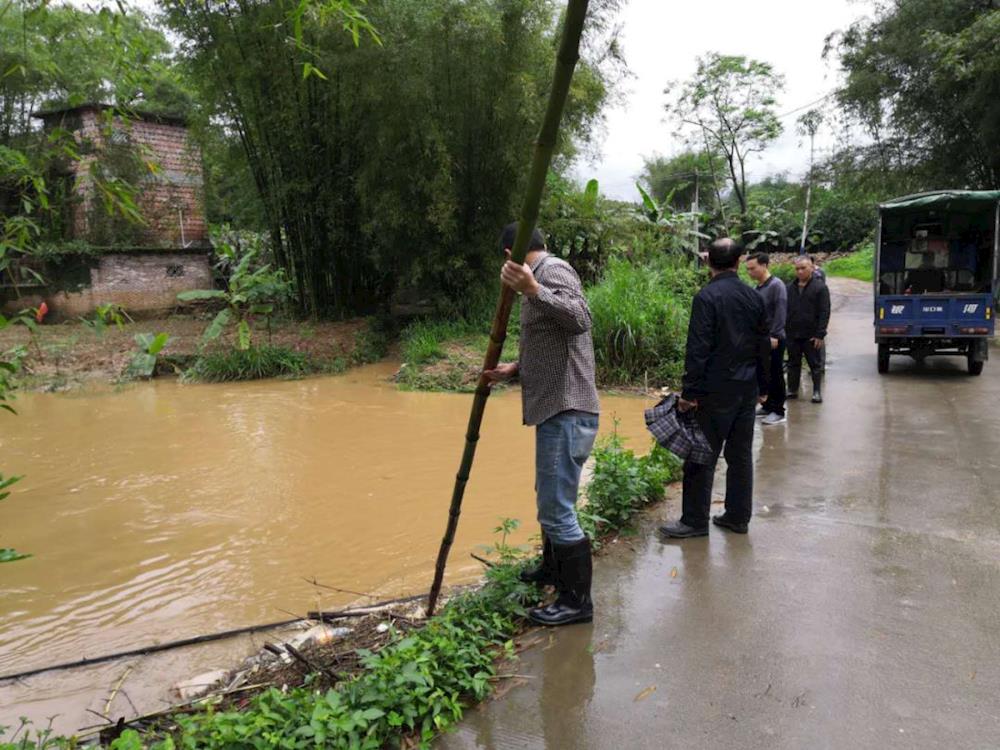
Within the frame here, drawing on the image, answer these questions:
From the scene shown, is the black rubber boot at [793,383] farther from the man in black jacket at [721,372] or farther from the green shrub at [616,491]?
the man in black jacket at [721,372]

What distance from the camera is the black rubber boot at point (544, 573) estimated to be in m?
3.41

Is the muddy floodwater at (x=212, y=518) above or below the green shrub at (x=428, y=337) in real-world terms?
below

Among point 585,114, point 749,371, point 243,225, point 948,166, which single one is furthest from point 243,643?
point 948,166

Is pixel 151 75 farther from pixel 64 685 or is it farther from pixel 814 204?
pixel 814 204

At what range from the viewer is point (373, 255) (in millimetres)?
13578

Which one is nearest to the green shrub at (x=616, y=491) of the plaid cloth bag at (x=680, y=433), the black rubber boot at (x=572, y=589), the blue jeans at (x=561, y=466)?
the plaid cloth bag at (x=680, y=433)

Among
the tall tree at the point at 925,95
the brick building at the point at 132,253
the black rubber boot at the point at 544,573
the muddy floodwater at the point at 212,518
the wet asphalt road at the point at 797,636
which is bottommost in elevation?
the muddy floodwater at the point at 212,518

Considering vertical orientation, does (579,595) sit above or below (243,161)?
below

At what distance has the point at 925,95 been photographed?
1570 centimetres

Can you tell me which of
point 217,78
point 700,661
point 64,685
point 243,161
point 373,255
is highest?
point 217,78

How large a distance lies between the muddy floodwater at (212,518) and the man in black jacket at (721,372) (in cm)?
139

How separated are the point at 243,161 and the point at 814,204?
106 feet

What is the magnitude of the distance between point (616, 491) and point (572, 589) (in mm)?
1262

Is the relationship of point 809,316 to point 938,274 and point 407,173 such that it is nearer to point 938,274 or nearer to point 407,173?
point 938,274
